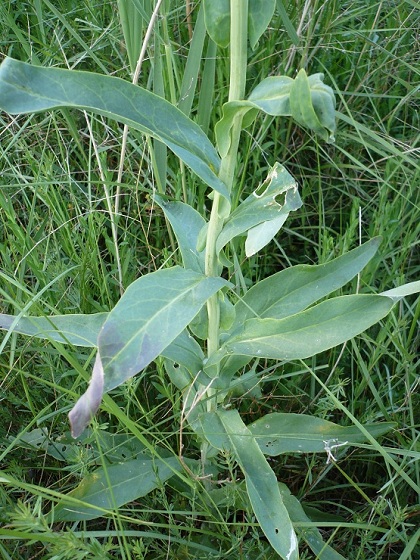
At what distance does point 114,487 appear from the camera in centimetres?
145

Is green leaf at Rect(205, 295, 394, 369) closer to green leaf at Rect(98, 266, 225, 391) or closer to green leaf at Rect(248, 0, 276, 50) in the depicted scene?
green leaf at Rect(98, 266, 225, 391)

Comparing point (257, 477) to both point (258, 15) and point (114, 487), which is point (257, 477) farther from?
point (258, 15)

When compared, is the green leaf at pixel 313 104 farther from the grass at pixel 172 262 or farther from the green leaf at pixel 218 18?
the grass at pixel 172 262

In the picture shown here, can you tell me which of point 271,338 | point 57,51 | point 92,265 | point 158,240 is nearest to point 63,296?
point 92,265

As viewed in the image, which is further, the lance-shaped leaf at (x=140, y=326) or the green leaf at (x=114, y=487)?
the green leaf at (x=114, y=487)

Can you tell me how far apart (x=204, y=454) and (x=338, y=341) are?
44cm

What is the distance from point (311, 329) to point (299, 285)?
15 cm

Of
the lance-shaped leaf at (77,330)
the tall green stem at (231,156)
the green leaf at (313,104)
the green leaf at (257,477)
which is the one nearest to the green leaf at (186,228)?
the tall green stem at (231,156)

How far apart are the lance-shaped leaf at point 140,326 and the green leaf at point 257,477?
357mm

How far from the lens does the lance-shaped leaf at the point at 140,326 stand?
3.26 feet

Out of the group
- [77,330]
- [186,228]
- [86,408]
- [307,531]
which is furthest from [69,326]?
[307,531]

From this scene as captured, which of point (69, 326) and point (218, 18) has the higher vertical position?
point (218, 18)

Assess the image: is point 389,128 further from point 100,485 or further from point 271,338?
point 100,485

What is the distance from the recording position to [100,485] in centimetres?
142
